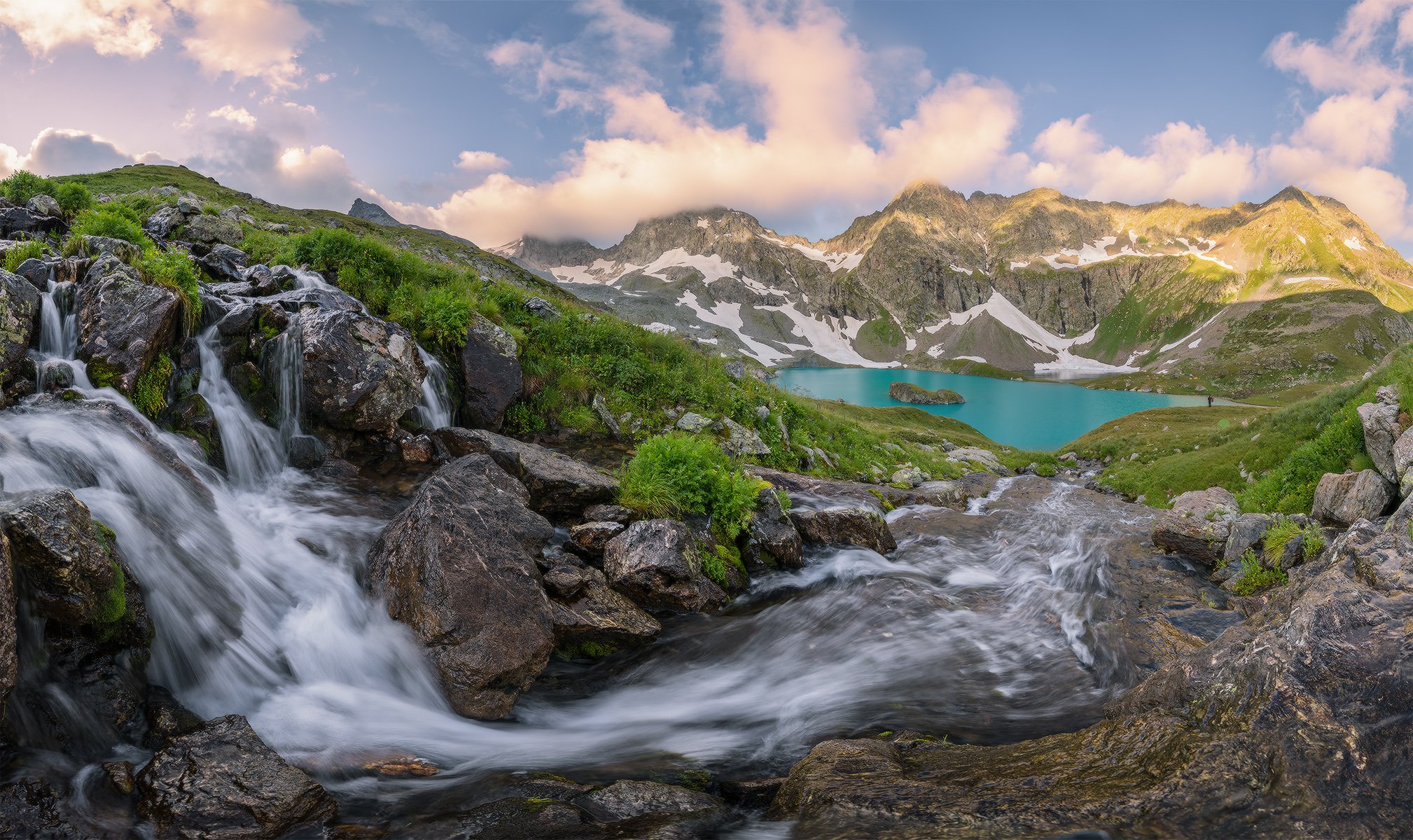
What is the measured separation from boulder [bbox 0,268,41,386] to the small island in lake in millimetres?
154489

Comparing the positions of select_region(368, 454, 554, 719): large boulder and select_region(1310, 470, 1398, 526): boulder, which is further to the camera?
select_region(1310, 470, 1398, 526): boulder

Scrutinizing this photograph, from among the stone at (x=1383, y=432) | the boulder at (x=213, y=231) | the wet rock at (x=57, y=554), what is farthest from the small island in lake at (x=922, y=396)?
the wet rock at (x=57, y=554)

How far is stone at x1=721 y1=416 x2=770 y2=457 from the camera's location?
815 inches

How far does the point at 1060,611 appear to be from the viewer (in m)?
12.8

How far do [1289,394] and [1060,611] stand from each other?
185 metres

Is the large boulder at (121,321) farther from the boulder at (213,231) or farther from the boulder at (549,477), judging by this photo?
the boulder at (213,231)

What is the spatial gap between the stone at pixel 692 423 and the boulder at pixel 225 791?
Result: 14.8 m

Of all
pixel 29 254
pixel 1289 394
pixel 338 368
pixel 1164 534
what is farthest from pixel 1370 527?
pixel 1289 394

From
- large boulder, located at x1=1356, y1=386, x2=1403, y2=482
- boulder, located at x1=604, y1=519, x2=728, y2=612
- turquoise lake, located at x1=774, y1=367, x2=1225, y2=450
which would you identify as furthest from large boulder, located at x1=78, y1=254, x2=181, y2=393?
turquoise lake, located at x1=774, y1=367, x2=1225, y2=450

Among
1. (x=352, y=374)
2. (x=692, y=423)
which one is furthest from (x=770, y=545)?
(x=352, y=374)

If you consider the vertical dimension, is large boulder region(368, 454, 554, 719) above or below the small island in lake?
below

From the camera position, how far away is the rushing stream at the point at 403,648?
7977 millimetres

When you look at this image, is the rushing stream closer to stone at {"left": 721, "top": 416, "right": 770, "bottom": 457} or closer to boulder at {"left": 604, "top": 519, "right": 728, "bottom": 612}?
boulder at {"left": 604, "top": 519, "right": 728, "bottom": 612}

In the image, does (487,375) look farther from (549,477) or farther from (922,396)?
(922,396)
